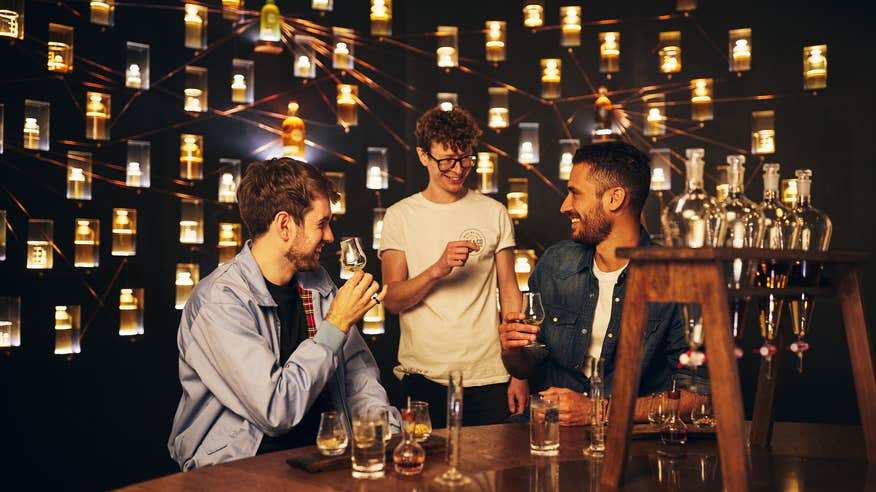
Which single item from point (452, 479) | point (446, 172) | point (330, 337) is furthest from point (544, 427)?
point (446, 172)

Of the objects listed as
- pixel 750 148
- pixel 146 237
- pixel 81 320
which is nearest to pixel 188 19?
pixel 146 237

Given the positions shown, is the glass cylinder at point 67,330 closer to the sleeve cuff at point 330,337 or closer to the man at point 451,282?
the man at point 451,282

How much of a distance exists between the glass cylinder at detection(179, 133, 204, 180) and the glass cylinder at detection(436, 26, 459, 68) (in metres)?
1.35

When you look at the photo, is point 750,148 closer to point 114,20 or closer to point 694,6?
point 694,6

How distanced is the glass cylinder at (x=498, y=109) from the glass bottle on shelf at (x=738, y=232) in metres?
3.01

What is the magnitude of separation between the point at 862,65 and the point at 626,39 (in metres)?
1.16

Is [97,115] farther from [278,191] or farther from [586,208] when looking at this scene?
[586,208]

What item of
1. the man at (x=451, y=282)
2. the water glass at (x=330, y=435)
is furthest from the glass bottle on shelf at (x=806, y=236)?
the man at (x=451, y=282)

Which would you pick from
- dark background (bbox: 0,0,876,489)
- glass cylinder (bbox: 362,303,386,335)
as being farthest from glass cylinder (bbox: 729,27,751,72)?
glass cylinder (bbox: 362,303,386,335)

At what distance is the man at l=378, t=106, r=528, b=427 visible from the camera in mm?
3309

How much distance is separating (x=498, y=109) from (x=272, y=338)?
2695mm

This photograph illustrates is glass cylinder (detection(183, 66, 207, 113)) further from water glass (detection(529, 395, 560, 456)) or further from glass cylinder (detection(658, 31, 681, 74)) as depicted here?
water glass (detection(529, 395, 560, 456))

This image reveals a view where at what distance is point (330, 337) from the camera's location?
7.21ft

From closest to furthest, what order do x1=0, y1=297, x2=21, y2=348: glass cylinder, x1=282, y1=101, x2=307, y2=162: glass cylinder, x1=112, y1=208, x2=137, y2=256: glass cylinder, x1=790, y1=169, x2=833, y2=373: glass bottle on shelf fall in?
x1=790, y1=169, x2=833, y2=373: glass bottle on shelf < x1=0, y1=297, x2=21, y2=348: glass cylinder < x1=112, y1=208, x2=137, y2=256: glass cylinder < x1=282, y1=101, x2=307, y2=162: glass cylinder
